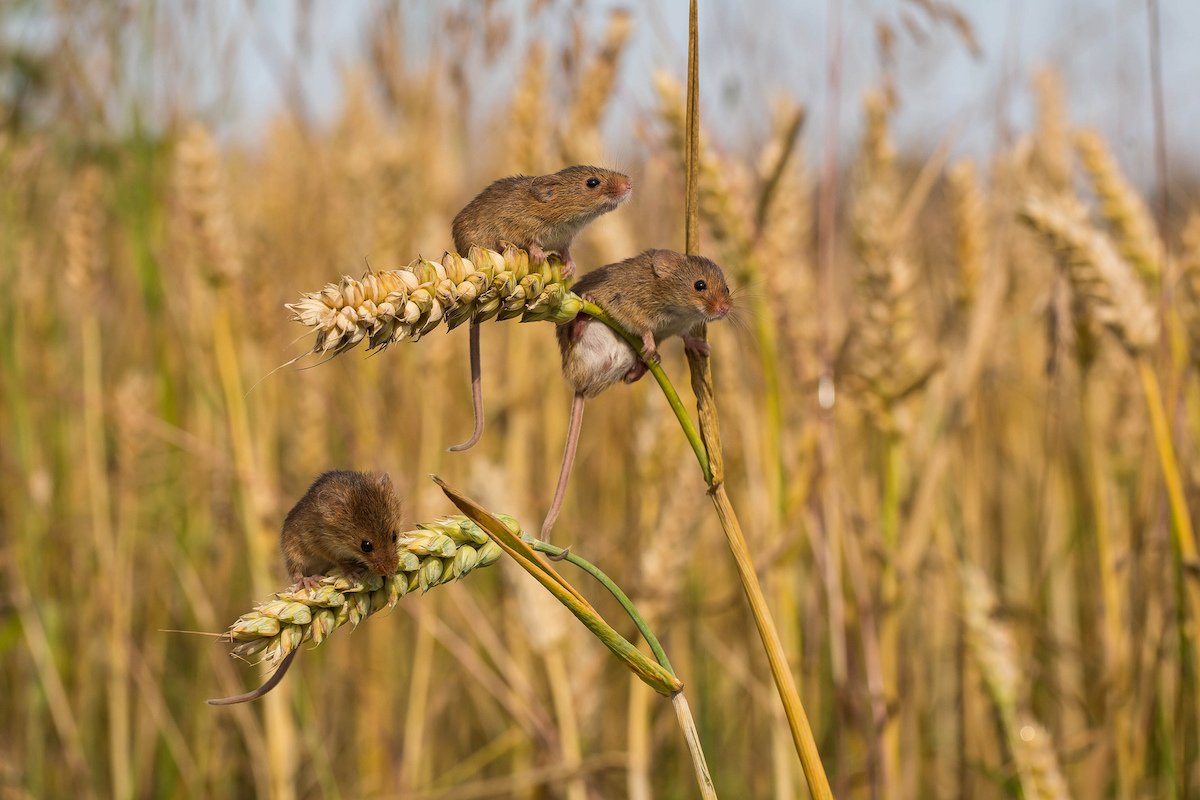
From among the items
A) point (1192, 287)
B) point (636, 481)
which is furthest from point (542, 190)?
point (636, 481)

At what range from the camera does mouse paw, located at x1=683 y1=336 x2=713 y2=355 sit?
1.18 metres

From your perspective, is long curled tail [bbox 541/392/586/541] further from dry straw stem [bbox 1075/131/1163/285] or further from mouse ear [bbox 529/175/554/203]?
dry straw stem [bbox 1075/131/1163/285]

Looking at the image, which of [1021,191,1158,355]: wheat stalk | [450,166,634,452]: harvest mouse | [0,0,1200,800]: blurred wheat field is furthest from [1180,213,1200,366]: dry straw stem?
[450,166,634,452]: harvest mouse

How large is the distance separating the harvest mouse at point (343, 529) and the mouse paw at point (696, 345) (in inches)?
15.1

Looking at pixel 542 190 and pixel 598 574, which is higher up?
pixel 542 190

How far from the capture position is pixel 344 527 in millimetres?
1175

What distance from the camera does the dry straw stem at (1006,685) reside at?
78.1 inches

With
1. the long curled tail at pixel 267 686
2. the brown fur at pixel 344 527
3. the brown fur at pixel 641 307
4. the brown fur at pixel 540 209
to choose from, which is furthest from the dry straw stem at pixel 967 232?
the long curled tail at pixel 267 686

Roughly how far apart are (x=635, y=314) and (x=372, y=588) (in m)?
0.46

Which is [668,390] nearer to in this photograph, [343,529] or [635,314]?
[635,314]

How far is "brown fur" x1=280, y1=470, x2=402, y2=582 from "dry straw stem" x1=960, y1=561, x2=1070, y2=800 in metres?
1.34

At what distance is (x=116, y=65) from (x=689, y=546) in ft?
7.12

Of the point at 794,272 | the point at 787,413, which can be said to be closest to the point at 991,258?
the point at 794,272

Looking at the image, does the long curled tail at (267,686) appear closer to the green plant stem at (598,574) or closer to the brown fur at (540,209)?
the green plant stem at (598,574)
